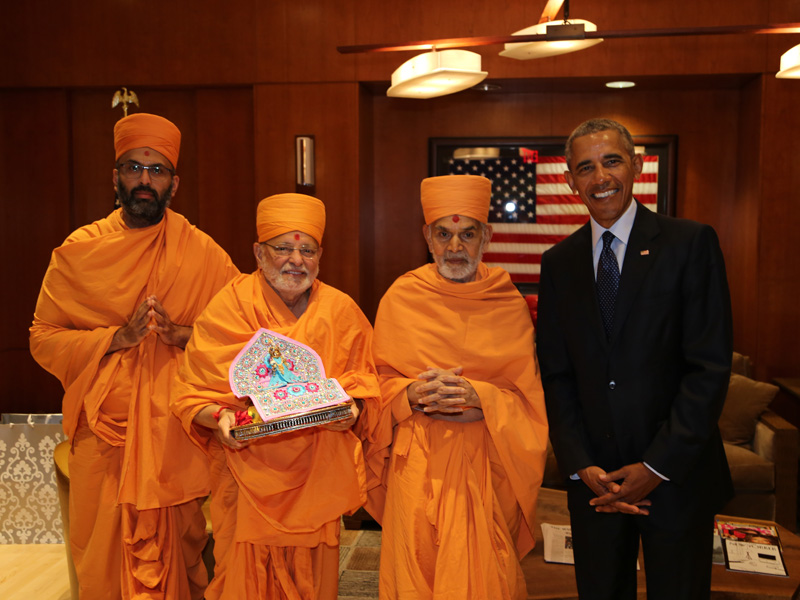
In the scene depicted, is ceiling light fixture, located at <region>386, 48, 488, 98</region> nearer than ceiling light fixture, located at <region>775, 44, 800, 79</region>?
No

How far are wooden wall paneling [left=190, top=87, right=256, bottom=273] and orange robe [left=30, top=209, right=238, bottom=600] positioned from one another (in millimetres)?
3536

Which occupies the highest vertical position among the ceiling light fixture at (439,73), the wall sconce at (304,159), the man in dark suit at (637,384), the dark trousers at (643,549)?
the ceiling light fixture at (439,73)

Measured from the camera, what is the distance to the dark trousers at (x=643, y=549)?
7.70 ft

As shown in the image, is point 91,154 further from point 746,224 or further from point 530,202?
point 746,224

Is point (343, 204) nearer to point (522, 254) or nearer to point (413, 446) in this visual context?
point (522, 254)

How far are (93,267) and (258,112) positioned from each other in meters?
3.56

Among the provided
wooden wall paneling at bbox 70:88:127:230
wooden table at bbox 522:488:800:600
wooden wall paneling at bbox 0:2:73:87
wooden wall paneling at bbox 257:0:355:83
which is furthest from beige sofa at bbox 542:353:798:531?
wooden wall paneling at bbox 0:2:73:87

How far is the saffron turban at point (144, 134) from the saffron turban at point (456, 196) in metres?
1.16

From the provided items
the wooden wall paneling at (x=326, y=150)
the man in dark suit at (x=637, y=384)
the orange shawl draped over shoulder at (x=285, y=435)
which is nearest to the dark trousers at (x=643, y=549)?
A: the man in dark suit at (x=637, y=384)

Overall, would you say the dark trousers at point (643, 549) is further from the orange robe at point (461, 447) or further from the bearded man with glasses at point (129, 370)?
the bearded man with glasses at point (129, 370)

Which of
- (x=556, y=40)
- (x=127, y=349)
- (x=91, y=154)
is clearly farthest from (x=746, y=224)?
(x=91, y=154)

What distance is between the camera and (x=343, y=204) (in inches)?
244

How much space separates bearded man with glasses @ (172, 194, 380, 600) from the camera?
8.66ft

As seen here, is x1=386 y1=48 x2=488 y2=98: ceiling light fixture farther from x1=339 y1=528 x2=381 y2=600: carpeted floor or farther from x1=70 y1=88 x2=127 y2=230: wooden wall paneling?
x1=70 y1=88 x2=127 y2=230: wooden wall paneling
